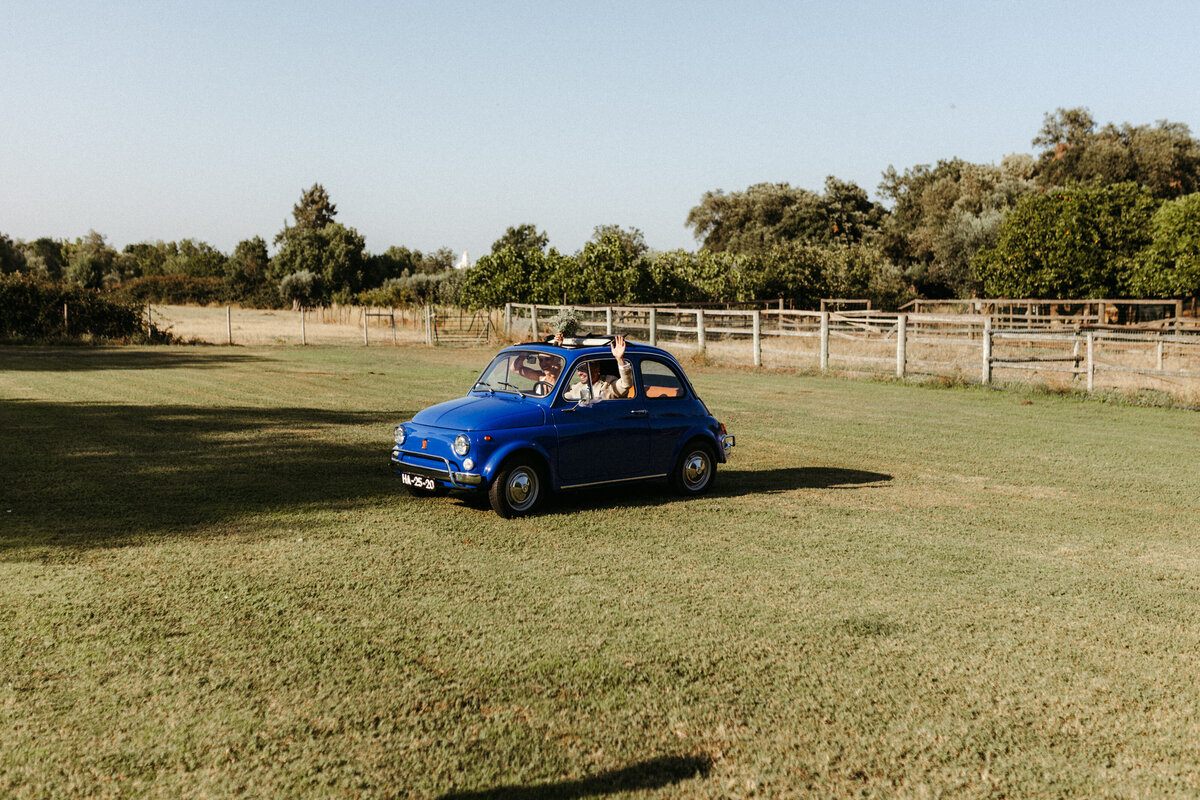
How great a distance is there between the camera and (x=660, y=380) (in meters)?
9.81

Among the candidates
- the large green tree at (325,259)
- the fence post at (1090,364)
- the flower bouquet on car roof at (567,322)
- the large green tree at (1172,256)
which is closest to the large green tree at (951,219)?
the large green tree at (1172,256)

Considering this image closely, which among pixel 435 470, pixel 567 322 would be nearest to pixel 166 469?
pixel 435 470

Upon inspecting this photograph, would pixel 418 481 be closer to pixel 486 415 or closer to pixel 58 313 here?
pixel 486 415

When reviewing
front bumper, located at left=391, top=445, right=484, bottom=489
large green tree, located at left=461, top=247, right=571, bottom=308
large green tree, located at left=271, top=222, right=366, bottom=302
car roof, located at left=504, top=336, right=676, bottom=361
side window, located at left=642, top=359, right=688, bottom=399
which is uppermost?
large green tree, located at left=271, top=222, right=366, bottom=302

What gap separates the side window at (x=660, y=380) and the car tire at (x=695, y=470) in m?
0.57

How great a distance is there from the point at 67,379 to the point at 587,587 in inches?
797

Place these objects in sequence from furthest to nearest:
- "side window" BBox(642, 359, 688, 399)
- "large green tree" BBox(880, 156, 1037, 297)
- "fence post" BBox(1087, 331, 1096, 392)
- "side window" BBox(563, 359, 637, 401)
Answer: "large green tree" BBox(880, 156, 1037, 297) < "fence post" BBox(1087, 331, 1096, 392) < "side window" BBox(642, 359, 688, 399) < "side window" BBox(563, 359, 637, 401)

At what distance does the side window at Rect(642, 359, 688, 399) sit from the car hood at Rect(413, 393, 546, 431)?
1.33m

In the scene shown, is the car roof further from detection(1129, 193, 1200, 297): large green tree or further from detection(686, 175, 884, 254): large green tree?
detection(686, 175, 884, 254): large green tree

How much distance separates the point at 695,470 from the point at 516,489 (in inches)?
85.4

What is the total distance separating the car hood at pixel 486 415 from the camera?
8547 mm

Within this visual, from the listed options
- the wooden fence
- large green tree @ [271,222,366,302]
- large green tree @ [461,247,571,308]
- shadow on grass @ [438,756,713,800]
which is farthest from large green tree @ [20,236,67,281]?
shadow on grass @ [438,756,713,800]

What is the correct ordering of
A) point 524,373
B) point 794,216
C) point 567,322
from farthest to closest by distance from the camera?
point 794,216 → point 567,322 → point 524,373

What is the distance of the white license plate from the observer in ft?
28.5
